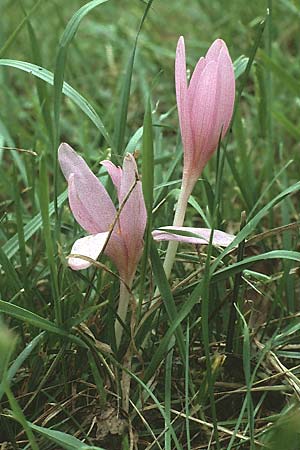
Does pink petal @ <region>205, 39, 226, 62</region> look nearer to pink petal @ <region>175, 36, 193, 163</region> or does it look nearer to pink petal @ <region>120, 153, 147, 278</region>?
pink petal @ <region>175, 36, 193, 163</region>

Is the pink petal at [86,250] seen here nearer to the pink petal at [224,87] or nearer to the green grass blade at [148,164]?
the green grass blade at [148,164]

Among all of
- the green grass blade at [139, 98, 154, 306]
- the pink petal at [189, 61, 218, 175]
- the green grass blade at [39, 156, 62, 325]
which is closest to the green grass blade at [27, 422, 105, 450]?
the green grass blade at [39, 156, 62, 325]

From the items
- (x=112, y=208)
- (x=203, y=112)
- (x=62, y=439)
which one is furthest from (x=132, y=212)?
(x=62, y=439)

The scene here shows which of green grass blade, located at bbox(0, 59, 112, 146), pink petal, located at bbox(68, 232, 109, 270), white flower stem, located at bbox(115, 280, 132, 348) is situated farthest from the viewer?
green grass blade, located at bbox(0, 59, 112, 146)

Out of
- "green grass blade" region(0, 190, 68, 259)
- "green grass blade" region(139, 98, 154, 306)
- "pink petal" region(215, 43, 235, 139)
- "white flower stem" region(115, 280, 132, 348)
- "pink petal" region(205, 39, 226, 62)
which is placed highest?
"pink petal" region(205, 39, 226, 62)

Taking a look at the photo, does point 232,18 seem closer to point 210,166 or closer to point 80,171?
point 210,166

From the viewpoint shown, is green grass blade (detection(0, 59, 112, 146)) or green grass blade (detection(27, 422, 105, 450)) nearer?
green grass blade (detection(27, 422, 105, 450))

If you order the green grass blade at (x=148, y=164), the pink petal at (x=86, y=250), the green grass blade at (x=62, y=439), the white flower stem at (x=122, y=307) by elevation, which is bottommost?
the green grass blade at (x=62, y=439)

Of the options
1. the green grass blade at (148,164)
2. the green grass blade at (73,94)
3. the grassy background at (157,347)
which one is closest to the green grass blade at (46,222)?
the grassy background at (157,347)
